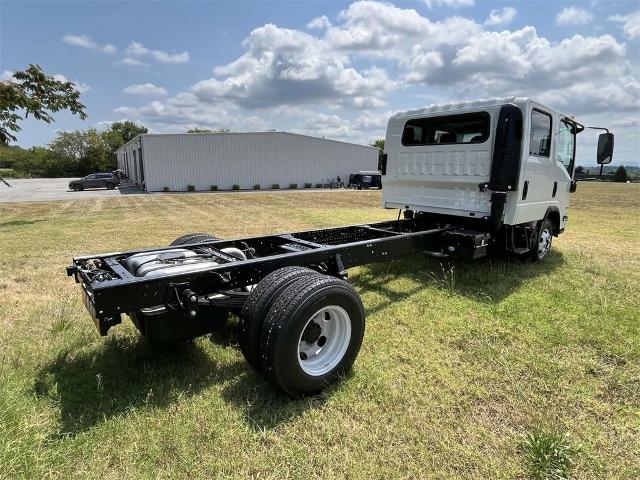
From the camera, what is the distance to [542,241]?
20.5 ft

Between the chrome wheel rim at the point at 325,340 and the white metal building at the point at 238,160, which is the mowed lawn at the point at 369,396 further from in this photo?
the white metal building at the point at 238,160

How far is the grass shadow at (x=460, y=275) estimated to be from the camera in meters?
4.95

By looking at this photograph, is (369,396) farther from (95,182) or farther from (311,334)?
(95,182)

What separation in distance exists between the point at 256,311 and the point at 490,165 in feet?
12.7

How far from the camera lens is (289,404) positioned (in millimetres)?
2701

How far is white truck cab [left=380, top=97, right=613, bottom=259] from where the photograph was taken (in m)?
4.96

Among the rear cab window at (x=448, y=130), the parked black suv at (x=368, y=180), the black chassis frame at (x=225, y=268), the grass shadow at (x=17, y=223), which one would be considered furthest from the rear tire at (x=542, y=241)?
the parked black suv at (x=368, y=180)

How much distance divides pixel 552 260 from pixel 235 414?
5903 millimetres

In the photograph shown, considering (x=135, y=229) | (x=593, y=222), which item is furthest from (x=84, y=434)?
(x=593, y=222)

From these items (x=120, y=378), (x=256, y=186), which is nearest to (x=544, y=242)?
(x=120, y=378)

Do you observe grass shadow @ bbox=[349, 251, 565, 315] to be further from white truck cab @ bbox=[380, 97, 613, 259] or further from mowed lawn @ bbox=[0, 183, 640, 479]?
white truck cab @ bbox=[380, 97, 613, 259]

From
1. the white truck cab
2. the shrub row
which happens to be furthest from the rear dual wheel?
the shrub row

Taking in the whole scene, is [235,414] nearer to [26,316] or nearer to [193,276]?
[193,276]

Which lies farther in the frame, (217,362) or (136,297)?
(217,362)
